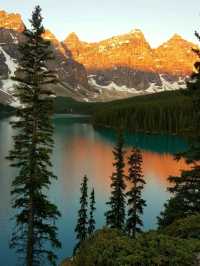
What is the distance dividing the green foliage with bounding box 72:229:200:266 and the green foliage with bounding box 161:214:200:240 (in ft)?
8.75

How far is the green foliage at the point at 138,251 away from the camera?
10252 millimetres

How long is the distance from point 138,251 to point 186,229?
16.5 ft

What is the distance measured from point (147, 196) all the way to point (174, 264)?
62.7 metres

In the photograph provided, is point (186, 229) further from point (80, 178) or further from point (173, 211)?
point (80, 178)

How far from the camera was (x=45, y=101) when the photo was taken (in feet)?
88.0

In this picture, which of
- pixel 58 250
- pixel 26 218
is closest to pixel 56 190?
pixel 58 250

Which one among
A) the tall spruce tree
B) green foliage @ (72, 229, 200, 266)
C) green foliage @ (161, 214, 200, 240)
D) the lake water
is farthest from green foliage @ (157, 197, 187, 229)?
the lake water

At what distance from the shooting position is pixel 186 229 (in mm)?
15016

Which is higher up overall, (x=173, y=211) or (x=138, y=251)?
(x=173, y=211)

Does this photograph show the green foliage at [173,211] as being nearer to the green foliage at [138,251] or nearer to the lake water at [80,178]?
the green foliage at [138,251]

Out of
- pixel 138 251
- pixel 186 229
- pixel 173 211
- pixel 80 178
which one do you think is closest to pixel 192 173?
pixel 173 211

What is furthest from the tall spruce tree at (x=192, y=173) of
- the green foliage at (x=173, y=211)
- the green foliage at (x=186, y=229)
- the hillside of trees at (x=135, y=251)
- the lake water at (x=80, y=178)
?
the lake water at (x=80, y=178)

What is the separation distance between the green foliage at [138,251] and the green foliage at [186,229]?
267 centimetres

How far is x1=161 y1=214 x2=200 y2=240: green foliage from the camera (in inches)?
577
